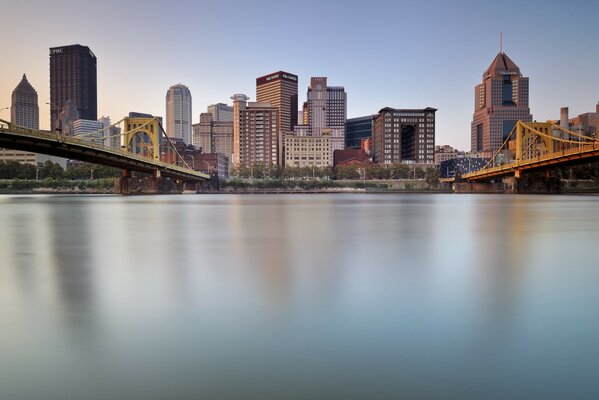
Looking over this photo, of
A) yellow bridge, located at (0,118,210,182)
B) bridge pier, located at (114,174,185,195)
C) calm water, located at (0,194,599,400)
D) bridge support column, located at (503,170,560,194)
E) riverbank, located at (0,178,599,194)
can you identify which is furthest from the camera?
riverbank, located at (0,178,599,194)

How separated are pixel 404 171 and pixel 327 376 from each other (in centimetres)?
17696

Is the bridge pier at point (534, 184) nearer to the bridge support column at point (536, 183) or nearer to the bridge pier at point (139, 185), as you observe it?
the bridge support column at point (536, 183)

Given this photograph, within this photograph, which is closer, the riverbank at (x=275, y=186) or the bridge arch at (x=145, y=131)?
the bridge arch at (x=145, y=131)

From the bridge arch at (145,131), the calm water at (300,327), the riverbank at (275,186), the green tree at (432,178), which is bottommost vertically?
the calm water at (300,327)

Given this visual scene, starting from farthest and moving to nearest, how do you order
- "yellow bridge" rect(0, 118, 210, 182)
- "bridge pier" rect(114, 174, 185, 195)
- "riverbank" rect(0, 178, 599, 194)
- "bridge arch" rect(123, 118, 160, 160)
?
"riverbank" rect(0, 178, 599, 194), "bridge arch" rect(123, 118, 160, 160), "bridge pier" rect(114, 174, 185, 195), "yellow bridge" rect(0, 118, 210, 182)

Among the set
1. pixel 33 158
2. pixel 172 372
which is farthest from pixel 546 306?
pixel 33 158

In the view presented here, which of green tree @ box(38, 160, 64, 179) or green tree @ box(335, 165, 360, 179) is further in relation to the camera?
green tree @ box(335, 165, 360, 179)

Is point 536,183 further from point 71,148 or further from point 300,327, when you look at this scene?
point 300,327

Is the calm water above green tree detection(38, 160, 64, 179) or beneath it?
beneath

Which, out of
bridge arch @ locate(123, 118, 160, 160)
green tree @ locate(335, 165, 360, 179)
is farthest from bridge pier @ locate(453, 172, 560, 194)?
green tree @ locate(335, 165, 360, 179)

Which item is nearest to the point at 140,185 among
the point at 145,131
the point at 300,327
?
the point at 145,131

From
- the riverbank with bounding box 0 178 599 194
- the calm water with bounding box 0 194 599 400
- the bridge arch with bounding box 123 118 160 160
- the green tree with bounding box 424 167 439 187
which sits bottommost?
the calm water with bounding box 0 194 599 400

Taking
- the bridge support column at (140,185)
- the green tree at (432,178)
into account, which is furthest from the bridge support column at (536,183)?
the green tree at (432,178)

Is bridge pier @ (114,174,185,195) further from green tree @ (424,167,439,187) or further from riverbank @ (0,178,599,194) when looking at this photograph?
green tree @ (424,167,439,187)
